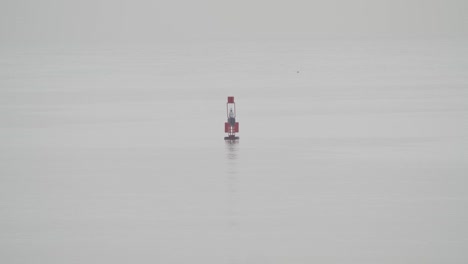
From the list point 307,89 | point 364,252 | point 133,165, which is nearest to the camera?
A: point 364,252

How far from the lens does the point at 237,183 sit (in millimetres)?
20469

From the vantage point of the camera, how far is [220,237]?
16203 mm

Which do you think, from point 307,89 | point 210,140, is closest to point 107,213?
point 210,140

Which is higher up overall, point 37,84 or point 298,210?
point 37,84

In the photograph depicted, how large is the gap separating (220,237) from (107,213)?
224cm

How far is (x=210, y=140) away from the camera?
1067 inches

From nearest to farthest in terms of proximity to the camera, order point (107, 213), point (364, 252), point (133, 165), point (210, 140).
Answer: point (364, 252)
point (107, 213)
point (133, 165)
point (210, 140)

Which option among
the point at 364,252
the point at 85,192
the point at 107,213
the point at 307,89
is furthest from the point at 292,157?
the point at 307,89

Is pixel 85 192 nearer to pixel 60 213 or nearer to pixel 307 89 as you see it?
pixel 60 213

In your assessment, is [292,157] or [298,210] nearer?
[298,210]

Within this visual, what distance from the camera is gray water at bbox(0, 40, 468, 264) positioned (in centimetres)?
1555

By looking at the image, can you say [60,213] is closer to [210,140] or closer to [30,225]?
[30,225]

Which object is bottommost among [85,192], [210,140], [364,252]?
[364,252]

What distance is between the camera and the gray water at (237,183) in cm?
1555
